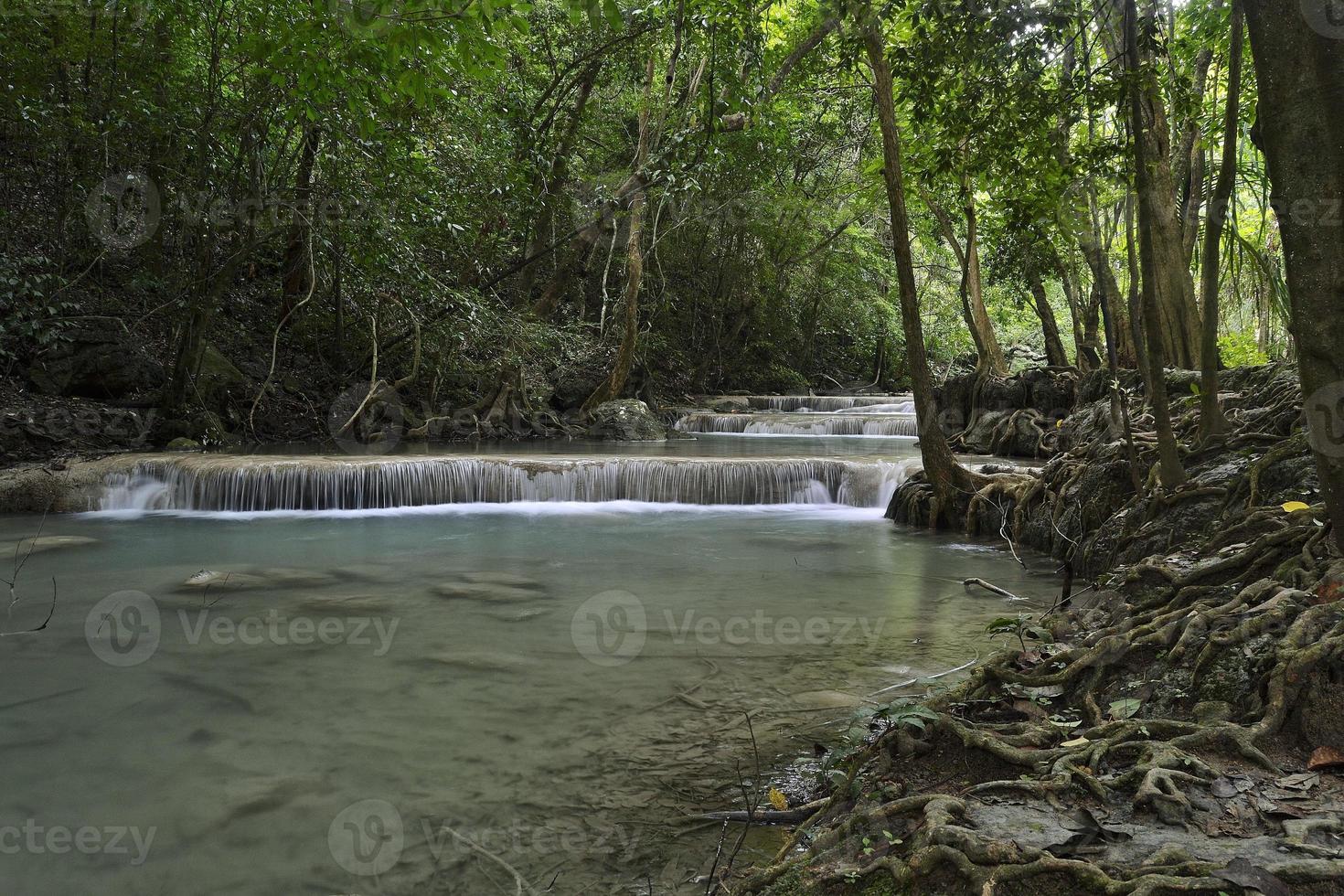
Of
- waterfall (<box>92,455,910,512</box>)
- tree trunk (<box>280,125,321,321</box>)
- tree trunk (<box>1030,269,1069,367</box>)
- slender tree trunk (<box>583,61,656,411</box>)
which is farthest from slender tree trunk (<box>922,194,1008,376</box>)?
tree trunk (<box>280,125,321,321</box>)

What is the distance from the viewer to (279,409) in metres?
14.9

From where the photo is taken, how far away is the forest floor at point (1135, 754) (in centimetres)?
208

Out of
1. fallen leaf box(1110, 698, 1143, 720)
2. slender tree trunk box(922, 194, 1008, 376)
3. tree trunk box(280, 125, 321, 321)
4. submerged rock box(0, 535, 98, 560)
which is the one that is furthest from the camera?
slender tree trunk box(922, 194, 1008, 376)

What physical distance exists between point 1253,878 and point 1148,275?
4.19 m

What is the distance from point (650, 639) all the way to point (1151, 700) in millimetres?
2897

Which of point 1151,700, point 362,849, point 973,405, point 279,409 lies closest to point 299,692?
point 362,849

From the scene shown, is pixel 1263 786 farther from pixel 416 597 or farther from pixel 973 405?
pixel 973 405

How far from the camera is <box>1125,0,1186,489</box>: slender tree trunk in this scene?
198 inches

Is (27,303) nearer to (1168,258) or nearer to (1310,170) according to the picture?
(1310,170)

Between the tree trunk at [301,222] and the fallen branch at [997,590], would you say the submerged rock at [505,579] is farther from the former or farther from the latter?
the tree trunk at [301,222]

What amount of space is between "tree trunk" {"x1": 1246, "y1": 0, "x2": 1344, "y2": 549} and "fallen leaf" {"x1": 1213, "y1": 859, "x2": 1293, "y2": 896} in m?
1.41

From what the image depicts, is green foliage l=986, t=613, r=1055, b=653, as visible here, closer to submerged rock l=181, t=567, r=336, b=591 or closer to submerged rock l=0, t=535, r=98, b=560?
submerged rock l=181, t=567, r=336, b=591

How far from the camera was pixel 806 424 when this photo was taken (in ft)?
63.0

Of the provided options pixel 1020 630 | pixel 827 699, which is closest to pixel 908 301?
pixel 1020 630
